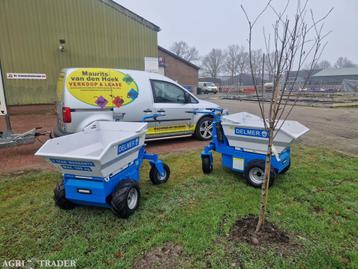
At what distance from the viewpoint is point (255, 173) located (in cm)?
383

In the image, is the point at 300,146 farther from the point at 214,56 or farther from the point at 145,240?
the point at 214,56

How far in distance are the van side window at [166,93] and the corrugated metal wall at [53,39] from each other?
26.4 feet

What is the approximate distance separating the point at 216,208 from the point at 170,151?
119 inches

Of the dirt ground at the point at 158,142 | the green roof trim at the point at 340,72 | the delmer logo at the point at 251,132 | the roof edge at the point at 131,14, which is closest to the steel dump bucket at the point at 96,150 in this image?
the delmer logo at the point at 251,132

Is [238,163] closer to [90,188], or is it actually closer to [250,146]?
[250,146]

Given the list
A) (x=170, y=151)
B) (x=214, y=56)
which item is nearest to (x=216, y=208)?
(x=170, y=151)

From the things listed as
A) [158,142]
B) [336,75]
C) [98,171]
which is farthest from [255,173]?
[336,75]

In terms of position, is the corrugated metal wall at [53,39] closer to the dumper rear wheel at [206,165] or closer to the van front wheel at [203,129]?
the van front wheel at [203,129]

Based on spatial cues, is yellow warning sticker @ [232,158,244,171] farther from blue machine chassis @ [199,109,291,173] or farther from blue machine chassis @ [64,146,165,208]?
blue machine chassis @ [64,146,165,208]

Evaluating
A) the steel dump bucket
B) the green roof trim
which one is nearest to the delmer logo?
the steel dump bucket

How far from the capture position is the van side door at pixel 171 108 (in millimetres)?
6246

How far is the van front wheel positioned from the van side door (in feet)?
0.64

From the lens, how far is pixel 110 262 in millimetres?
2244

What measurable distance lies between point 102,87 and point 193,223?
394 centimetres
